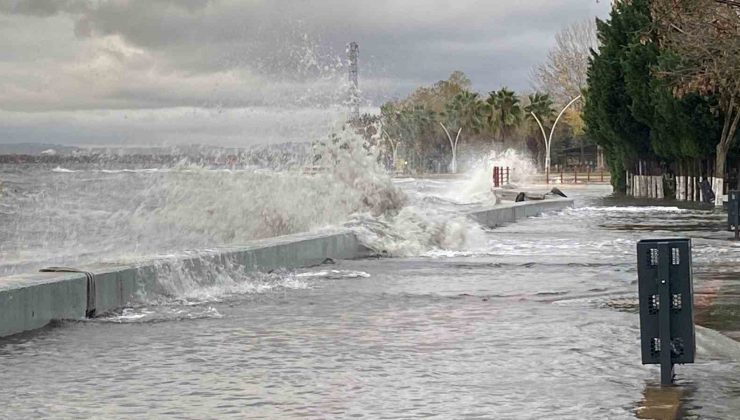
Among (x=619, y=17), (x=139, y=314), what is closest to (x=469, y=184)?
(x=619, y=17)

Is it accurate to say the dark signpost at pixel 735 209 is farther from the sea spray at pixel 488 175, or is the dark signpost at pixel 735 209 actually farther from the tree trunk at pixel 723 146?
the sea spray at pixel 488 175

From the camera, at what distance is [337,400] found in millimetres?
7895

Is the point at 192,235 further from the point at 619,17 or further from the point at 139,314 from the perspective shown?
the point at 619,17

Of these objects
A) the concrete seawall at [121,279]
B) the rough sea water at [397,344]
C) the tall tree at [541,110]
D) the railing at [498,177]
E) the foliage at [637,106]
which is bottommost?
the rough sea water at [397,344]

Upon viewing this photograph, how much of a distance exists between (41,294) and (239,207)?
48.4 ft

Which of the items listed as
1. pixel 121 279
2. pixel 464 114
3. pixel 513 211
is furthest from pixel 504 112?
pixel 121 279

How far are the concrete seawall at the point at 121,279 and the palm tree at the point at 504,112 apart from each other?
4509 inches

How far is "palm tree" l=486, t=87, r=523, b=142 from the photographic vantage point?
437 feet

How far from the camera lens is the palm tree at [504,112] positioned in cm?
13325

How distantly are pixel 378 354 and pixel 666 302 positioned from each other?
253cm

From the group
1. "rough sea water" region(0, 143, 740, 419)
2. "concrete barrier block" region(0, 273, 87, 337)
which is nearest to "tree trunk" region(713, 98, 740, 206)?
"rough sea water" region(0, 143, 740, 419)

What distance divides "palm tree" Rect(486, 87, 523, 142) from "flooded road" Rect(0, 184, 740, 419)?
117 m

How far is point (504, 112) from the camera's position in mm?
135250

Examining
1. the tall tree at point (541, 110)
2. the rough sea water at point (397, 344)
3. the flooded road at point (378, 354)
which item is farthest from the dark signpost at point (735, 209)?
the tall tree at point (541, 110)
